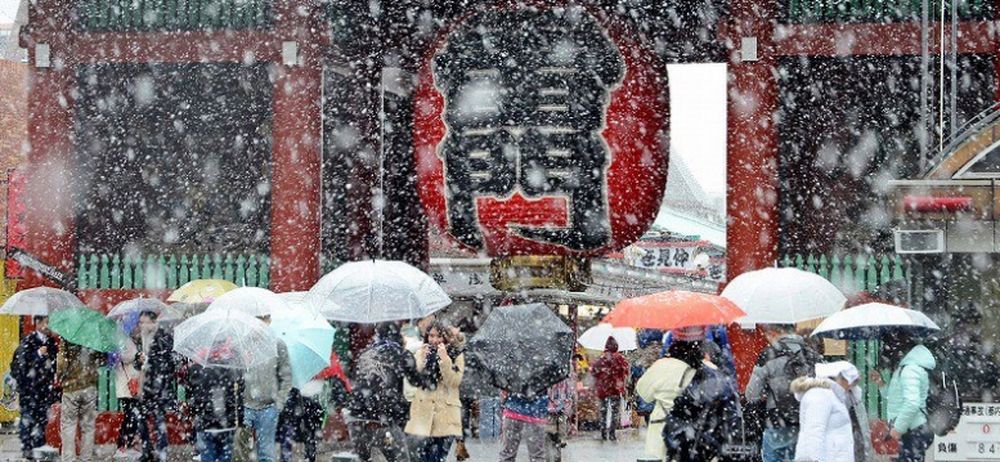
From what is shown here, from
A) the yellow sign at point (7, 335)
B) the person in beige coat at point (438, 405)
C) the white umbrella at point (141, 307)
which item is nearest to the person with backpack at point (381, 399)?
the person in beige coat at point (438, 405)

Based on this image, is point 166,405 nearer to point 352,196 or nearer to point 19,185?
point 352,196

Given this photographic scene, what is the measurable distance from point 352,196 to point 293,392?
5.85 m

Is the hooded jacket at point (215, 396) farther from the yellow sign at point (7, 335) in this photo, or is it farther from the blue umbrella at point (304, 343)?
the yellow sign at point (7, 335)

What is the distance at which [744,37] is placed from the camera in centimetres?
1533

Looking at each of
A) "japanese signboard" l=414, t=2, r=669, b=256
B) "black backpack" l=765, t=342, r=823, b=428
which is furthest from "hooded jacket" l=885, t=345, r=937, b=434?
"japanese signboard" l=414, t=2, r=669, b=256

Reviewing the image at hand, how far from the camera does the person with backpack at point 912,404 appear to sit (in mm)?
10531

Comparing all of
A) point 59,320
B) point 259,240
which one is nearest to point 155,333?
point 59,320

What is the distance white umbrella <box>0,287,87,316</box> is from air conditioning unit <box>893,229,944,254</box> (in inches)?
339

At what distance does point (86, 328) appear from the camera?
14266mm

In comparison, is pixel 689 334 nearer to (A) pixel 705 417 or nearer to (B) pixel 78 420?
(A) pixel 705 417

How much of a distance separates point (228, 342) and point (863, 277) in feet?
26.0

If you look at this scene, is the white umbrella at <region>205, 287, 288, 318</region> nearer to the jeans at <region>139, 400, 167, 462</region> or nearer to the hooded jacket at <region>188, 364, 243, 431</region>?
the hooded jacket at <region>188, 364, 243, 431</region>

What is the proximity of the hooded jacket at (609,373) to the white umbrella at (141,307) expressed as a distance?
6893 mm

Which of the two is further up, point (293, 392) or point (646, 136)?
point (646, 136)
